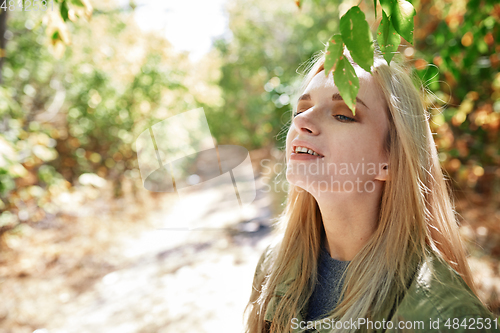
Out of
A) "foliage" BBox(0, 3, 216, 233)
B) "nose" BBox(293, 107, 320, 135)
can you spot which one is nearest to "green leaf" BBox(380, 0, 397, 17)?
"nose" BBox(293, 107, 320, 135)

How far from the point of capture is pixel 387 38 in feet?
3.16

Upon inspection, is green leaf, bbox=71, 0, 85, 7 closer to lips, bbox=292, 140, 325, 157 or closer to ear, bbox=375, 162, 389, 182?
lips, bbox=292, 140, 325, 157

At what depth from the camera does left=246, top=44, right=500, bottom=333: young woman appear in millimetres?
1173

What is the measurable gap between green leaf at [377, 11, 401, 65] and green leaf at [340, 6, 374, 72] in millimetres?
139

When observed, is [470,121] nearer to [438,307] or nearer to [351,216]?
[351,216]

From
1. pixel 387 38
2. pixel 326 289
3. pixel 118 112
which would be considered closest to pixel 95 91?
pixel 118 112

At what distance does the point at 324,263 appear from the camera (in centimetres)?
153

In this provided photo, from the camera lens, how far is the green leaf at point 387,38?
947 mm

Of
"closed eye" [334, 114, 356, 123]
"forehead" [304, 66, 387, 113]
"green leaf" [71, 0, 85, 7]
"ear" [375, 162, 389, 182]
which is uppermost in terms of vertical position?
"green leaf" [71, 0, 85, 7]

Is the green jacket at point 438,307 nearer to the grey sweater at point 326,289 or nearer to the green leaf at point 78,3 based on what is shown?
the grey sweater at point 326,289

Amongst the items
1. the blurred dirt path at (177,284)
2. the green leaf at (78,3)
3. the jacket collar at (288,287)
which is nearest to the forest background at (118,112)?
the green leaf at (78,3)

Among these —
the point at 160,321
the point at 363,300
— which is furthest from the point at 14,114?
the point at 363,300

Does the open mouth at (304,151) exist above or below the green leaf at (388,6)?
below

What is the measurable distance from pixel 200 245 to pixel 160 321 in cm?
182
